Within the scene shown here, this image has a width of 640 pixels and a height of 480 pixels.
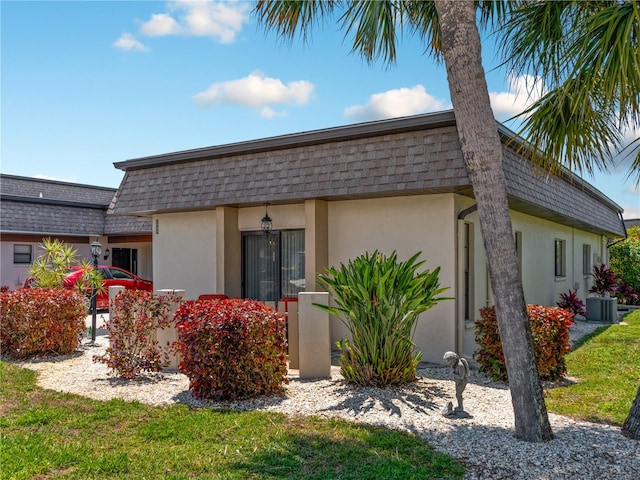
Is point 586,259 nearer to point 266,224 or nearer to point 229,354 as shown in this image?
point 266,224

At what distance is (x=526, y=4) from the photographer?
245 inches

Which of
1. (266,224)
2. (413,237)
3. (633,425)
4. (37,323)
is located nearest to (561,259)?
(413,237)

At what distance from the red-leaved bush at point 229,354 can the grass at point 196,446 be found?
0.42 metres

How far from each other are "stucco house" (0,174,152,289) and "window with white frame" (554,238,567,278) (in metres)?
13.7

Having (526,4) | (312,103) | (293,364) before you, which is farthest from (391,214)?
(526,4)

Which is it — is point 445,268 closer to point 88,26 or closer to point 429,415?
point 429,415

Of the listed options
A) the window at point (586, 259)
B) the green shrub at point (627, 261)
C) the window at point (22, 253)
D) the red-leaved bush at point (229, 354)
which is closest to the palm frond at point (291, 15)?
the red-leaved bush at point (229, 354)

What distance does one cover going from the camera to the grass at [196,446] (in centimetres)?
398

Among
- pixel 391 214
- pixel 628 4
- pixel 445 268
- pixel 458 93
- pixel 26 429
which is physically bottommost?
pixel 26 429

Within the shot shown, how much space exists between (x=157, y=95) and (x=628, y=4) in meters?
7.09

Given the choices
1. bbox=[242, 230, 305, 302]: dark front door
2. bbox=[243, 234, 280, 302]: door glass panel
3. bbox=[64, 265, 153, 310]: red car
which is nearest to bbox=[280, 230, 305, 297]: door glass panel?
bbox=[242, 230, 305, 302]: dark front door

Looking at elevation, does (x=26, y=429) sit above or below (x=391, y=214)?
below

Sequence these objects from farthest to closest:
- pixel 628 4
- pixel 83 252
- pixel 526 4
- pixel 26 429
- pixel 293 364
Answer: pixel 83 252 → pixel 293 364 → pixel 526 4 → pixel 26 429 → pixel 628 4

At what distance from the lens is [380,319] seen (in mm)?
6527
